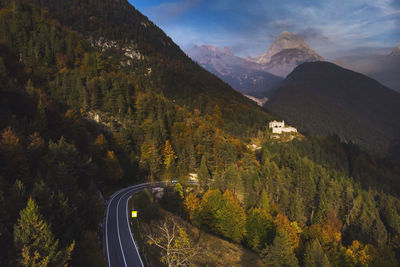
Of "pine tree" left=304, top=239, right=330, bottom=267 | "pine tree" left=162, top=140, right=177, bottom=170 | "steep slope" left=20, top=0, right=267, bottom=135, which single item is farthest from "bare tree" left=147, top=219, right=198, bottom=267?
"steep slope" left=20, top=0, right=267, bottom=135

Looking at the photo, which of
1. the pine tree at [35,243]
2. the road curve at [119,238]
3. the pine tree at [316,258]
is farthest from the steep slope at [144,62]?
the pine tree at [35,243]

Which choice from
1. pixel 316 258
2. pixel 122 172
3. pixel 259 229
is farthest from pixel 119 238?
pixel 316 258

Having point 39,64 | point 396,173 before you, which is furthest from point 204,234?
point 396,173

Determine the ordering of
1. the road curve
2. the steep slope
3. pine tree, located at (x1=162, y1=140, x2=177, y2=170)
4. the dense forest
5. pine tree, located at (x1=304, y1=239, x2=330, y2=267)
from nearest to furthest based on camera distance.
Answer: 1. the dense forest
2. the road curve
3. pine tree, located at (x1=304, y1=239, x2=330, y2=267)
4. pine tree, located at (x1=162, y1=140, x2=177, y2=170)
5. the steep slope

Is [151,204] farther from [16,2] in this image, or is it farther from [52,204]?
[16,2]

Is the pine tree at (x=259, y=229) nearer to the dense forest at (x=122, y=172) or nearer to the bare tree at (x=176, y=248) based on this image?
the dense forest at (x=122, y=172)

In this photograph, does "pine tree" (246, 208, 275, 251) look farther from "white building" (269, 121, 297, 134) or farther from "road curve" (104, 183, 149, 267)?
"white building" (269, 121, 297, 134)
